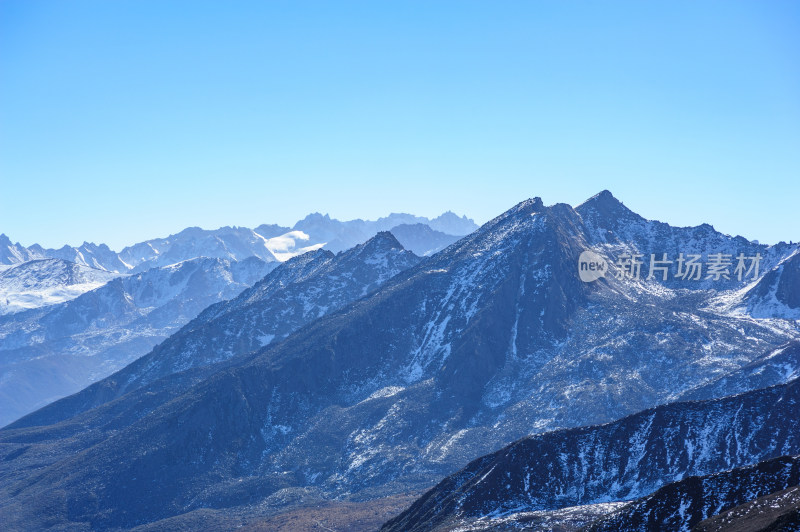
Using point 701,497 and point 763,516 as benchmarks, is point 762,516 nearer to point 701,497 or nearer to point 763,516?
point 763,516

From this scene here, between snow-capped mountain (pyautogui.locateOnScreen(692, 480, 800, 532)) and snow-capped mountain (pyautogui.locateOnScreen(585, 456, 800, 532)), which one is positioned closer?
snow-capped mountain (pyautogui.locateOnScreen(692, 480, 800, 532))

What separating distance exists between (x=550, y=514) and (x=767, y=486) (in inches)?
2122

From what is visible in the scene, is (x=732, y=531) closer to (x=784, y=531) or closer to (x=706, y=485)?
(x=784, y=531)

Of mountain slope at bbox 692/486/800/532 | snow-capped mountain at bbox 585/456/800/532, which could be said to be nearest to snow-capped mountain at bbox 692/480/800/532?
mountain slope at bbox 692/486/800/532

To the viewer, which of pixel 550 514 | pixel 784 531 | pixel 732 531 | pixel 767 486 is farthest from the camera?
pixel 550 514

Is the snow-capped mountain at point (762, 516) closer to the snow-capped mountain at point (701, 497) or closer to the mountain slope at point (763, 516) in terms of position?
the mountain slope at point (763, 516)

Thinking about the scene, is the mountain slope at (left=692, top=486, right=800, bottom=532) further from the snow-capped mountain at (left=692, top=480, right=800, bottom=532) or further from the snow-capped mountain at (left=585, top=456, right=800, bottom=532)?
the snow-capped mountain at (left=585, top=456, right=800, bottom=532)

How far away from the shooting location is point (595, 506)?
19350 cm

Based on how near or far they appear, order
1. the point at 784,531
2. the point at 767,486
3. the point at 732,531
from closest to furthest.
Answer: the point at 784,531 < the point at 732,531 < the point at 767,486

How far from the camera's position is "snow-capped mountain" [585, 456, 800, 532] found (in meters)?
150

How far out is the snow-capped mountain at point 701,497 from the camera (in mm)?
150250

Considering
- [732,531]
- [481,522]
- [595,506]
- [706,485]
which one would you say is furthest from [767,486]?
[481,522]

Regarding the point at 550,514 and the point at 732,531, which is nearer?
the point at 732,531

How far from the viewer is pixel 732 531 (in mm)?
131625
